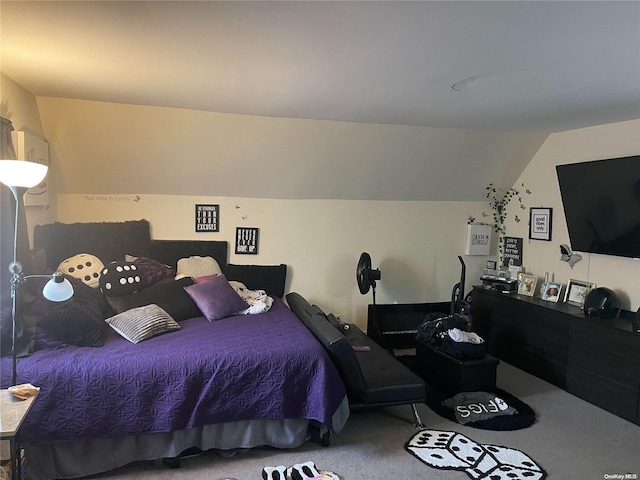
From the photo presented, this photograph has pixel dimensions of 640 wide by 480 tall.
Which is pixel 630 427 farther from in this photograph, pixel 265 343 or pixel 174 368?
pixel 174 368

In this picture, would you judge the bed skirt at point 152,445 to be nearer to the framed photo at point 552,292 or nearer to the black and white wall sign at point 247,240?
the black and white wall sign at point 247,240

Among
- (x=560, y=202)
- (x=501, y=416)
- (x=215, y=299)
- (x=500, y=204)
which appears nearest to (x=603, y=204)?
(x=560, y=202)

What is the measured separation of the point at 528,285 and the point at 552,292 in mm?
335

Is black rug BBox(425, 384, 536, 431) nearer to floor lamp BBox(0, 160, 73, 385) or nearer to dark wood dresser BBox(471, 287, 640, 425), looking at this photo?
dark wood dresser BBox(471, 287, 640, 425)

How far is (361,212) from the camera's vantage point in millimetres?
4707

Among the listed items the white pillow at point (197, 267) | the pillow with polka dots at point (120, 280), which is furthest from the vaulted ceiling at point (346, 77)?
the pillow with polka dots at point (120, 280)

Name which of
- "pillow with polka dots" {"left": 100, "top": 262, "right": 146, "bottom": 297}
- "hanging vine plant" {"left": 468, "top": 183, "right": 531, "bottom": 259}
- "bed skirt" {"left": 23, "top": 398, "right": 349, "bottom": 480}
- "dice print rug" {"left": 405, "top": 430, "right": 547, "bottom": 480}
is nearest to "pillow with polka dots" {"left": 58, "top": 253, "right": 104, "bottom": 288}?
"pillow with polka dots" {"left": 100, "top": 262, "right": 146, "bottom": 297}

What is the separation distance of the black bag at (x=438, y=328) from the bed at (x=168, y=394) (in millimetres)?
1326

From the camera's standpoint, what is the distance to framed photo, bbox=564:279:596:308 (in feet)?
13.1

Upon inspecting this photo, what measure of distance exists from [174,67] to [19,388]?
1.83 metres

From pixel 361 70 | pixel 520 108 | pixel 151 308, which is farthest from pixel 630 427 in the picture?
pixel 151 308

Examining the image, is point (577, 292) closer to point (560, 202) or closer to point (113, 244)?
point (560, 202)

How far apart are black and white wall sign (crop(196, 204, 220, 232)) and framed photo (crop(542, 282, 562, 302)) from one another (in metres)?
3.24

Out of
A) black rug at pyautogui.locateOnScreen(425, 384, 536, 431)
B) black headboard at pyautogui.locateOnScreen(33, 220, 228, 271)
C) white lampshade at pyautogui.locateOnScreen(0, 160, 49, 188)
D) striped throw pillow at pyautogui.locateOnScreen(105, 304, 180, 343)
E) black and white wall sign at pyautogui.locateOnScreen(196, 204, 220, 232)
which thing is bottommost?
black rug at pyautogui.locateOnScreen(425, 384, 536, 431)
